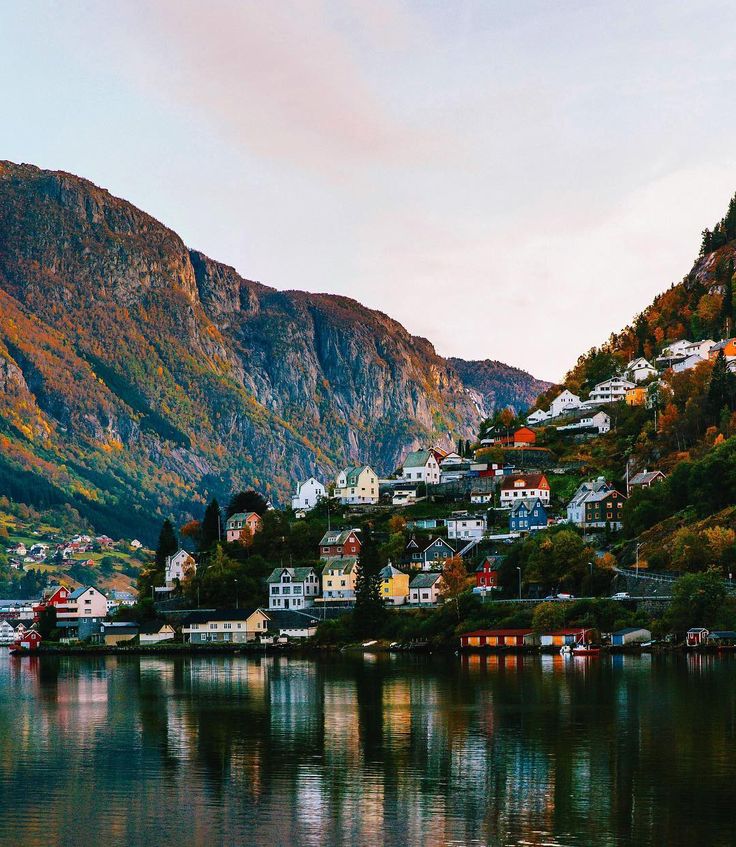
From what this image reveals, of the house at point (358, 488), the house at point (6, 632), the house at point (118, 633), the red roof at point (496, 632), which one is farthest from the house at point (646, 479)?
the house at point (6, 632)

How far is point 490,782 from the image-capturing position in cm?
4141

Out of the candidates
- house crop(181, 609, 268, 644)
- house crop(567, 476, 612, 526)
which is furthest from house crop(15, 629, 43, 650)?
house crop(567, 476, 612, 526)

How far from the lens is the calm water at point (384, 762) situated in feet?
117

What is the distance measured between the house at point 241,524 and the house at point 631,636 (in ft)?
181

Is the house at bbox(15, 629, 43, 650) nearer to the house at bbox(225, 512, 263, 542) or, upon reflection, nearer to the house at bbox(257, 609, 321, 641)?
the house at bbox(225, 512, 263, 542)

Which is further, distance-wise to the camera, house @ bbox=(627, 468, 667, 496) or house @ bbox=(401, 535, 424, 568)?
house @ bbox=(401, 535, 424, 568)

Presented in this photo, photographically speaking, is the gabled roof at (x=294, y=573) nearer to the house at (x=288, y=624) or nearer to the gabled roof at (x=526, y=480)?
the house at (x=288, y=624)

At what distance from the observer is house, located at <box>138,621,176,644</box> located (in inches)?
5049

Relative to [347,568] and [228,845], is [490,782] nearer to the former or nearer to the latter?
[228,845]

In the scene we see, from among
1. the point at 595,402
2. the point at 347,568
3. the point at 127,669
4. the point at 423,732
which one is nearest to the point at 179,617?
the point at 347,568

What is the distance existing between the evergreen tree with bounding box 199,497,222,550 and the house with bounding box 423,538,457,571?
31640mm

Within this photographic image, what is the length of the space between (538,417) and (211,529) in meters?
47.7

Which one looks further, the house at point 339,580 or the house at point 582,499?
the house at point 582,499

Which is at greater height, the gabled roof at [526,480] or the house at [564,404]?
the house at [564,404]
